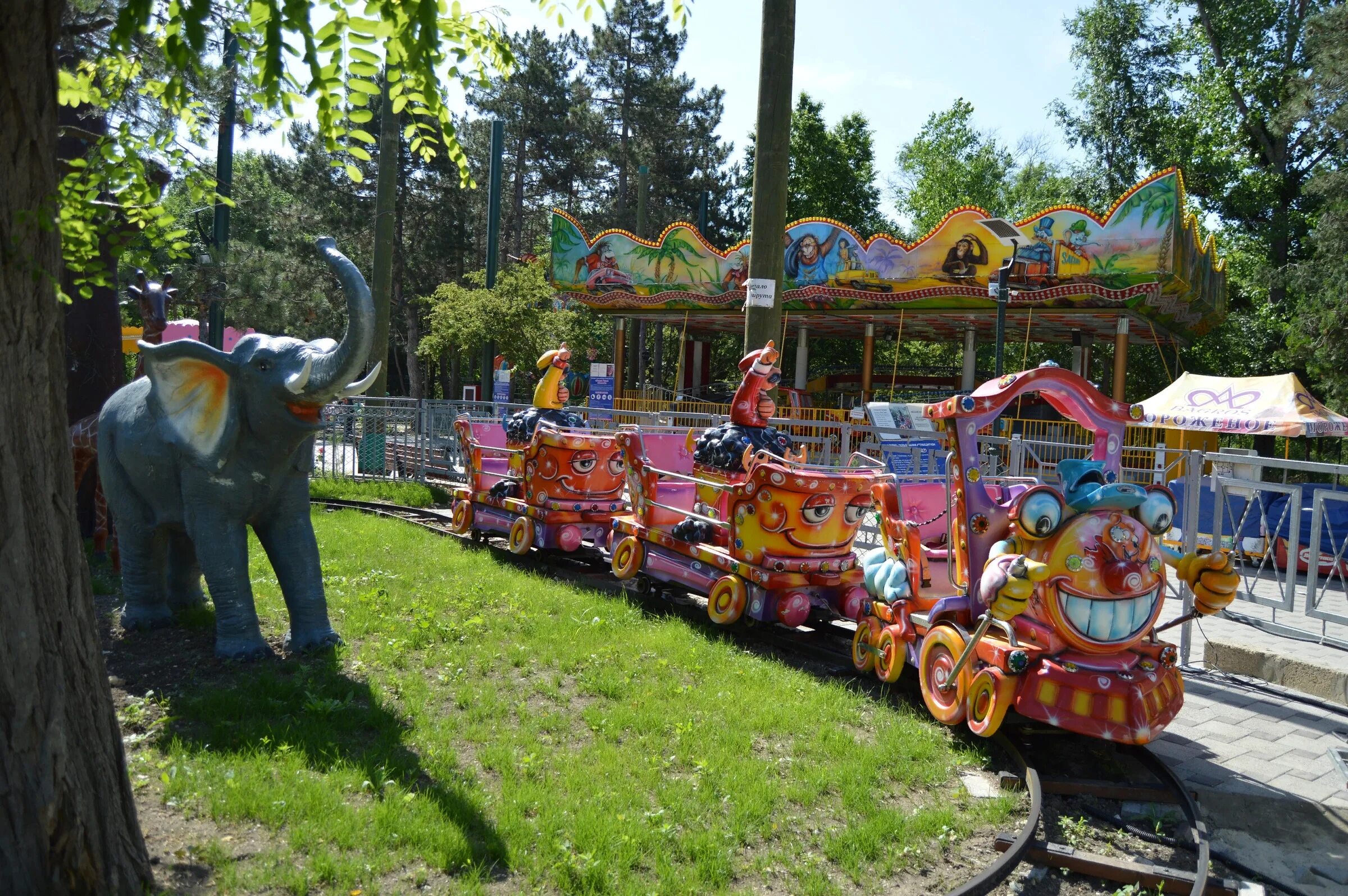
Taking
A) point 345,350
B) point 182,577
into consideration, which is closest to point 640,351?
point 182,577

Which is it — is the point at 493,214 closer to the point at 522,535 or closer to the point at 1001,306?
the point at 1001,306

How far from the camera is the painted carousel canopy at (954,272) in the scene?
16.4m

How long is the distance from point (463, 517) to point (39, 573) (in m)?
7.91

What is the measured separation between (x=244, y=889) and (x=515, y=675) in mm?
2722

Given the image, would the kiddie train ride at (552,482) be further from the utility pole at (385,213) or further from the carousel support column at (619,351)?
the carousel support column at (619,351)

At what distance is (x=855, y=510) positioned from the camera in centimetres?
702

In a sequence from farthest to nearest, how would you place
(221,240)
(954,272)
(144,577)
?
(954,272) → (221,240) → (144,577)

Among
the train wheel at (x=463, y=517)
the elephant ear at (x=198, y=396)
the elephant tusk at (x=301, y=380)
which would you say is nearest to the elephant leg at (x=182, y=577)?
the elephant ear at (x=198, y=396)

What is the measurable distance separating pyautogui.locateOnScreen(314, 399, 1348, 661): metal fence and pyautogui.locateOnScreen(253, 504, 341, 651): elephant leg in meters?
2.28

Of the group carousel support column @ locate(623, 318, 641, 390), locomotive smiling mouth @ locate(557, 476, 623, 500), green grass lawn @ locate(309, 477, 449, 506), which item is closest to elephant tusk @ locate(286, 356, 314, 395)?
locomotive smiling mouth @ locate(557, 476, 623, 500)

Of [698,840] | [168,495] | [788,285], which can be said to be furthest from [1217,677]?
[788,285]

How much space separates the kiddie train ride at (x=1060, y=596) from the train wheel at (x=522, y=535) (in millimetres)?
5072

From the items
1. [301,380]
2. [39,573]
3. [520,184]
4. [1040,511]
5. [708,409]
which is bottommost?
[39,573]

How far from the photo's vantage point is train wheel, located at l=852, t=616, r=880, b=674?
5.97 metres
